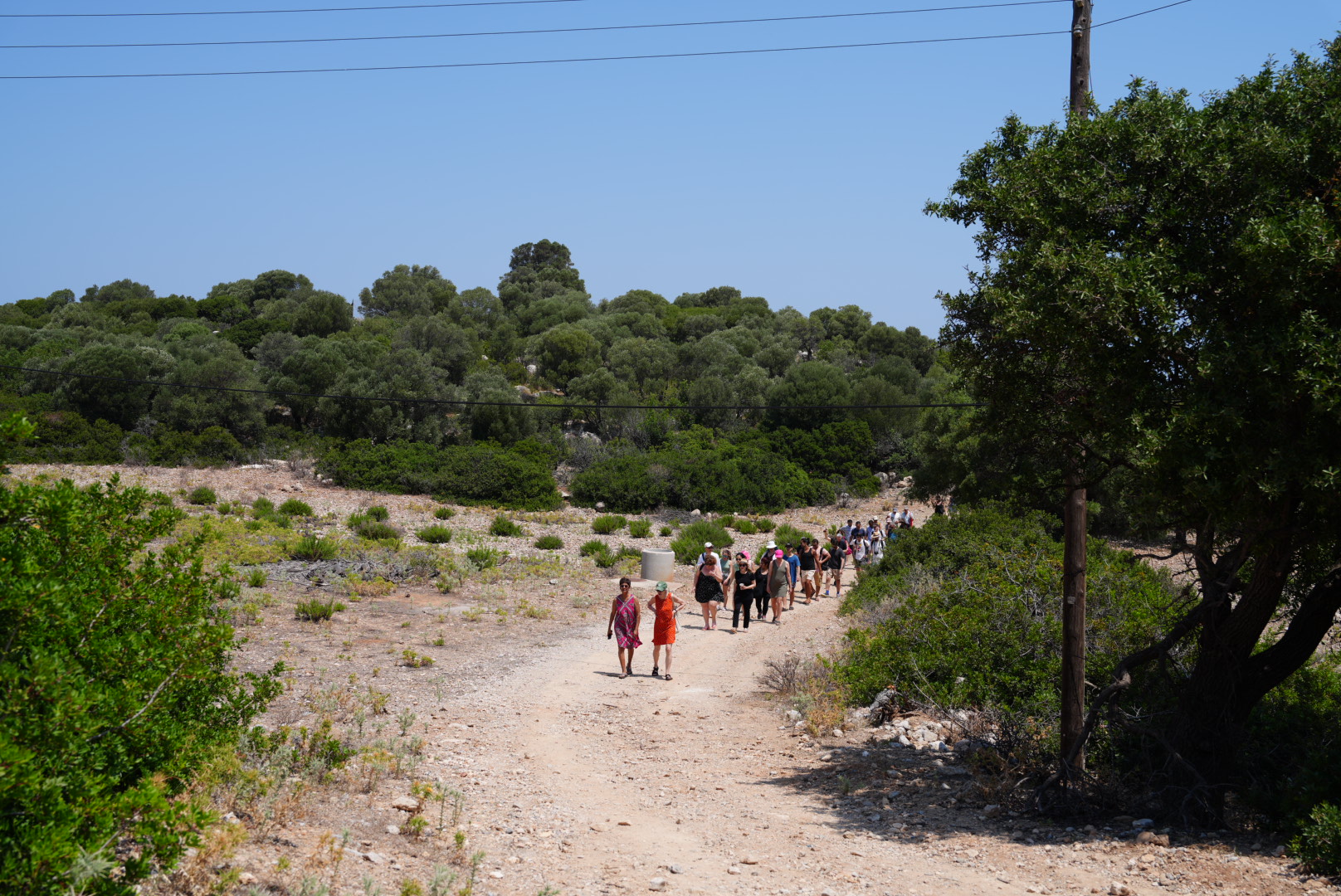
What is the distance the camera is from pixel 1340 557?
6438 mm

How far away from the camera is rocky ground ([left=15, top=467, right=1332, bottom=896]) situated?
596 cm

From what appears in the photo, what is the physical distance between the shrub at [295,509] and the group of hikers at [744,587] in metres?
14.0

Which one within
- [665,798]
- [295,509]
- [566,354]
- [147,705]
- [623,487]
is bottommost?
[665,798]

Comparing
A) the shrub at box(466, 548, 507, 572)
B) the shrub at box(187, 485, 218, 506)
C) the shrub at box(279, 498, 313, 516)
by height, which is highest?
the shrub at box(187, 485, 218, 506)

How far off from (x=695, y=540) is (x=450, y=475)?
13198 mm

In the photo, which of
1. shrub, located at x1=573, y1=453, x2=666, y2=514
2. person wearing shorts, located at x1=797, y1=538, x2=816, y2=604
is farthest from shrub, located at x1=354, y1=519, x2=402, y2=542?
shrub, located at x1=573, y1=453, x2=666, y2=514

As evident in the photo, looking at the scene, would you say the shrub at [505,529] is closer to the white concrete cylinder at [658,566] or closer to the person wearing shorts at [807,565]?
the white concrete cylinder at [658,566]

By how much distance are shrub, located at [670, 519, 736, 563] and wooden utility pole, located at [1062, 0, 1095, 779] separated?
19.4 meters

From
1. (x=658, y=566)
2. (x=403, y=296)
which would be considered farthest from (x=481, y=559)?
(x=403, y=296)

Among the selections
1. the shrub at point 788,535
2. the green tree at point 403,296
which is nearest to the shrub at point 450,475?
the shrub at point 788,535

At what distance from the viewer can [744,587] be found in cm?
1717

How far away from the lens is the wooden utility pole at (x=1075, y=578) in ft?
25.2

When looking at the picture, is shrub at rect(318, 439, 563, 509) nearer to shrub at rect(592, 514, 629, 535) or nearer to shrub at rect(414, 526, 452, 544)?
shrub at rect(592, 514, 629, 535)

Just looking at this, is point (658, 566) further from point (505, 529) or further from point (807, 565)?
point (505, 529)
